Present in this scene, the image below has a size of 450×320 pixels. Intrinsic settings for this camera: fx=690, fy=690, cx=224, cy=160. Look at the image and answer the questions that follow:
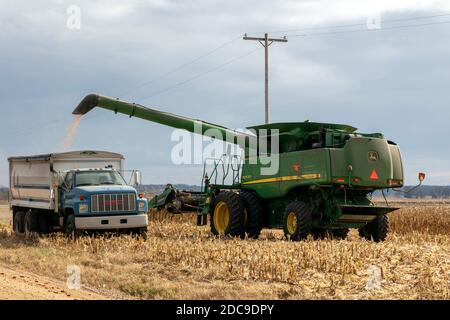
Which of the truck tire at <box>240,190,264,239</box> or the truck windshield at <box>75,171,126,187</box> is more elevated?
the truck windshield at <box>75,171,126,187</box>

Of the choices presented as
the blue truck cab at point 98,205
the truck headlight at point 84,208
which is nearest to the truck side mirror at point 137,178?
the blue truck cab at point 98,205

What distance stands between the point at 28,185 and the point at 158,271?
33.0 feet

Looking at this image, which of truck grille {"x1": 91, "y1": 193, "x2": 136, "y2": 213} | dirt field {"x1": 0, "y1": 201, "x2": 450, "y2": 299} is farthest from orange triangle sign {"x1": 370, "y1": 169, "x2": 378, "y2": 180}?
truck grille {"x1": 91, "y1": 193, "x2": 136, "y2": 213}

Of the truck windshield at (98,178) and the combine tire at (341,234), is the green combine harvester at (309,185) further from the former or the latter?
the truck windshield at (98,178)

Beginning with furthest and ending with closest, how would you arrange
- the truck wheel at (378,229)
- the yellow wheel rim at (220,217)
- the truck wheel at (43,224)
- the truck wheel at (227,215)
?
1. the truck wheel at (43,224)
2. the yellow wheel rim at (220,217)
3. the truck wheel at (227,215)
4. the truck wheel at (378,229)

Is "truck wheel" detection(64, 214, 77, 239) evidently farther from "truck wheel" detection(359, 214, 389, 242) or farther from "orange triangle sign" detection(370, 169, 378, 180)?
"truck wheel" detection(359, 214, 389, 242)

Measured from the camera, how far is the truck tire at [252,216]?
19.3 m

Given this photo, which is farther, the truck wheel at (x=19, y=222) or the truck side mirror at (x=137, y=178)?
the truck wheel at (x=19, y=222)

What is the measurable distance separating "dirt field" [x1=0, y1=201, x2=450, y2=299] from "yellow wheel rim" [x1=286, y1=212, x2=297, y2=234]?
6.98 ft

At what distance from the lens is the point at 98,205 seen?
17.8 meters

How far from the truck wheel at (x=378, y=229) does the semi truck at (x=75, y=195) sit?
20.3ft

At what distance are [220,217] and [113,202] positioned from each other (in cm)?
372

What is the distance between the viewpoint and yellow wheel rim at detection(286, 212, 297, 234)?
17.9 meters
